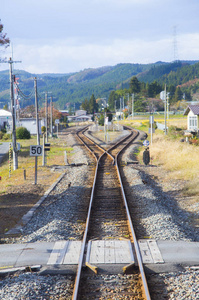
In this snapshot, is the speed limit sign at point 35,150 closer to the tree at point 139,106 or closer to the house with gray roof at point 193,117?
the house with gray roof at point 193,117

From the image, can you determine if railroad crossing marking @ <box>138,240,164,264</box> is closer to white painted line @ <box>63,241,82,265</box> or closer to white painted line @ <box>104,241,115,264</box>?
white painted line @ <box>104,241,115,264</box>

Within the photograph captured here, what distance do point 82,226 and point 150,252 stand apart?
105 inches

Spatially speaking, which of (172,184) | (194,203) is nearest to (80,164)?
(172,184)

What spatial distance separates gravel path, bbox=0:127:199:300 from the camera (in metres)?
5.98

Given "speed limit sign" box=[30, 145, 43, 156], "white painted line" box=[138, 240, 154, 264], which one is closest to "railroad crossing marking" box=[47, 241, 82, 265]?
"white painted line" box=[138, 240, 154, 264]

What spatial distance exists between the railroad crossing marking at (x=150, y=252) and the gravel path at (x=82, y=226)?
1.55 feet

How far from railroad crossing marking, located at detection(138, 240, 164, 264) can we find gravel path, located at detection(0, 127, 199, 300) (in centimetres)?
47

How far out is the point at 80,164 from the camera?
73.5ft

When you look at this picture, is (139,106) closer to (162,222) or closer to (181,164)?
(181,164)

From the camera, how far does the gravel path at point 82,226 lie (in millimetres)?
5980

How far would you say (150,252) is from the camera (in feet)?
24.6

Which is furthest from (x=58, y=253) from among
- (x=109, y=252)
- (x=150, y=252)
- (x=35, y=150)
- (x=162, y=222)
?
(x=35, y=150)

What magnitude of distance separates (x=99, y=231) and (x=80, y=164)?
13.4 metres

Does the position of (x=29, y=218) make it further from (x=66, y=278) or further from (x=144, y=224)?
(x=66, y=278)
